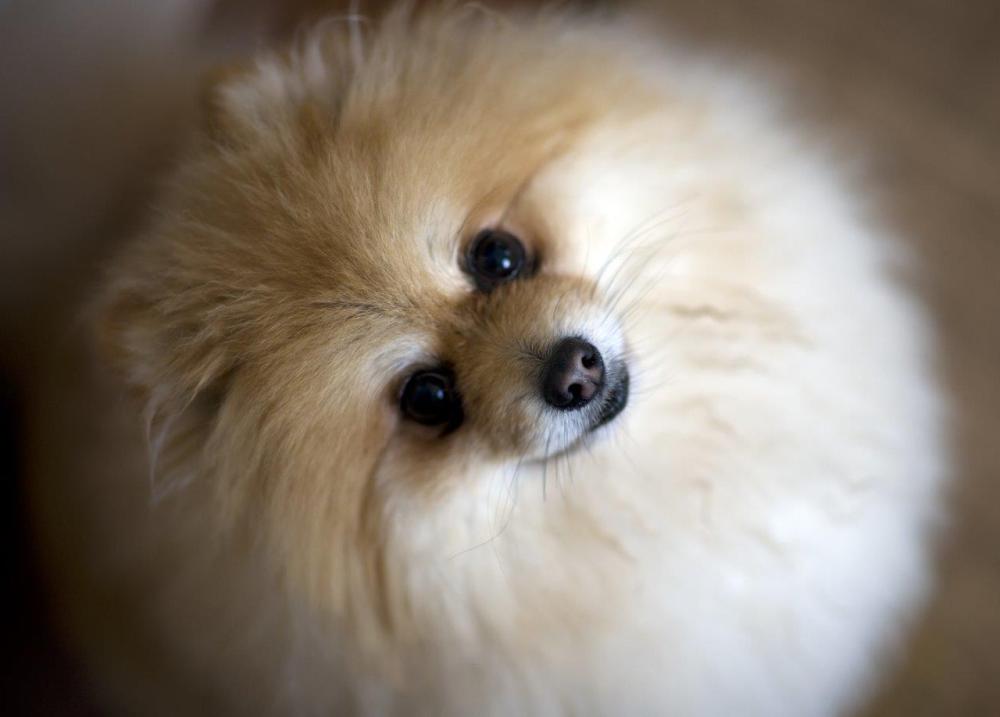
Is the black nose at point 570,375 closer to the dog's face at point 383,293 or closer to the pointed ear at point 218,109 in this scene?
the dog's face at point 383,293

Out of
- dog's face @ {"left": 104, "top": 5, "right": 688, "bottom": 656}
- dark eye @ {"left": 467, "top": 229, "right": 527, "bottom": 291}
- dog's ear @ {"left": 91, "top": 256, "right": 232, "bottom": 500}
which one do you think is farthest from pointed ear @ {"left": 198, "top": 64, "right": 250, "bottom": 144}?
dark eye @ {"left": 467, "top": 229, "right": 527, "bottom": 291}

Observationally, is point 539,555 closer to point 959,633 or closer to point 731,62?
point 959,633

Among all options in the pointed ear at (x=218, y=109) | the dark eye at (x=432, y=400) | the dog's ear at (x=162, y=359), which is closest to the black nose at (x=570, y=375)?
the dark eye at (x=432, y=400)

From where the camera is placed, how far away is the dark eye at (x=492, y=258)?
1.23 m

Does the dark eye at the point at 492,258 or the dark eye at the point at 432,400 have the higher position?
the dark eye at the point at 492,258

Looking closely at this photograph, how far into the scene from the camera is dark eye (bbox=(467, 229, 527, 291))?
1.23 m

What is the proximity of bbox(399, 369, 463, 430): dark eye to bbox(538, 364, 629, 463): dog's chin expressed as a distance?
162 mm

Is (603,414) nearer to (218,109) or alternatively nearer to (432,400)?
(432,400)

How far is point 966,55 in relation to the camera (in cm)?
203

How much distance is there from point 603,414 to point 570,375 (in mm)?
125

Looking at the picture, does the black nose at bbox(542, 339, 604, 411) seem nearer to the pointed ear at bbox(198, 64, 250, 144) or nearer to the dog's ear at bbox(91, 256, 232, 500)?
the dog's ear at bbox(91, 256, 232, 500)

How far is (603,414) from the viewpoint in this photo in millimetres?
1191

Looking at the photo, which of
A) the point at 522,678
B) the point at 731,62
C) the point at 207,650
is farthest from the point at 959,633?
the point at 207,650

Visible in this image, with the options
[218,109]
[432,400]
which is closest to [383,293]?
[432,400]
